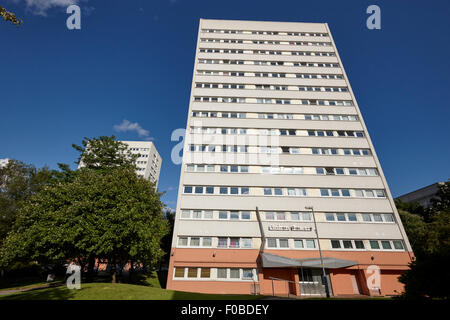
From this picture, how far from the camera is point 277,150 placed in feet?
93.8

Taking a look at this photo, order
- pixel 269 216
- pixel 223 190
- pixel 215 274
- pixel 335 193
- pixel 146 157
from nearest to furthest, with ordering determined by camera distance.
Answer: pixel 215 274 < pixel 269 216 < pixel 223 190 < pixel 335 193 < pixel 146 157

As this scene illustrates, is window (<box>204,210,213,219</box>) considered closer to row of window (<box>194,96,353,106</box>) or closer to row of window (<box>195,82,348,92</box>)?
row of window (<box>194,96,353,106</box>)

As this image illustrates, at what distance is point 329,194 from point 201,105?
22.2 metres

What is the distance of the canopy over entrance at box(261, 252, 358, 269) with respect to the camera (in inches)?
786

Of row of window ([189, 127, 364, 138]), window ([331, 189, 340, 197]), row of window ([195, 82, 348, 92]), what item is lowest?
window ([331, 189, 340, 197])

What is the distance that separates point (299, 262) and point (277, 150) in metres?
14.2

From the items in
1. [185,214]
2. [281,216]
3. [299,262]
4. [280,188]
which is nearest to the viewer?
[299,262]

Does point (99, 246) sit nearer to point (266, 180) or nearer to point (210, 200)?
point (210, 200)

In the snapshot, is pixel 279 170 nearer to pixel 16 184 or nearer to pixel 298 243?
pixel 298 243

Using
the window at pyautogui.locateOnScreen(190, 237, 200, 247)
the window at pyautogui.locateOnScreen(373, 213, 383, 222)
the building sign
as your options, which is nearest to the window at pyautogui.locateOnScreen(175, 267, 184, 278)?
the window at pyautogui.locateOnScreen(190, 237, 200, 247)

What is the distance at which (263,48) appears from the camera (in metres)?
39.4

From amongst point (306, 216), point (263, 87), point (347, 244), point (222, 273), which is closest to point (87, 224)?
point (222, 273)

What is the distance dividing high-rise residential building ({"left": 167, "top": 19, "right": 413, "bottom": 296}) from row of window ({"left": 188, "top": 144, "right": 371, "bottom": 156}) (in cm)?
14

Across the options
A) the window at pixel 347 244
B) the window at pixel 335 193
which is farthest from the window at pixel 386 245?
the window at pixel 335 193
